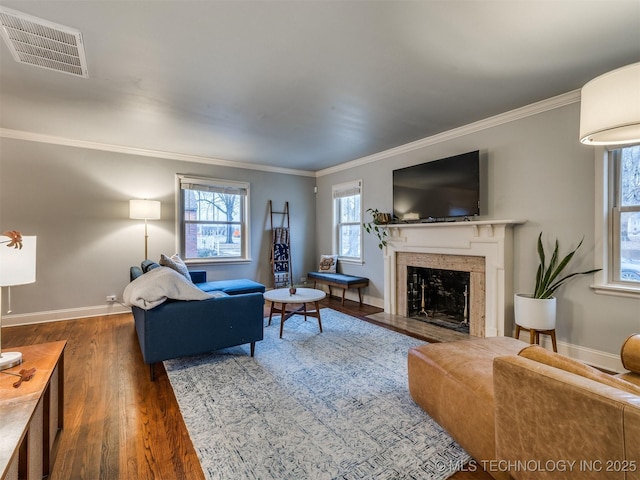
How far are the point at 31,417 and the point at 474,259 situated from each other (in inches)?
149

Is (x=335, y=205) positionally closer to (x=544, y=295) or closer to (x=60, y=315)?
(x=544, y=295)

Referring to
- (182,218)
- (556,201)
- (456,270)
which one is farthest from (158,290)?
(556,201)

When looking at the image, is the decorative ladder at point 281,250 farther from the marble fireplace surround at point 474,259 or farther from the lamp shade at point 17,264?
the lamp shade at point 17,264

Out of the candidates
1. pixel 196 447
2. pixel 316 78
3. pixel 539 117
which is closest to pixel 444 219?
pixel 539 117

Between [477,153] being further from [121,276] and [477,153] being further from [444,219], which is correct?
[121,276]

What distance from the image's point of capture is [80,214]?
430cm

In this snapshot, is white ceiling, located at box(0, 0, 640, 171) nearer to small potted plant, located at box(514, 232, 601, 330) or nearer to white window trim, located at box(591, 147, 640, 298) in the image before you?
white window trim, located at box(591, 147, 640, 298)

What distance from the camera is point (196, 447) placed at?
170cm

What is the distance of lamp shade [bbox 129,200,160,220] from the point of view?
4.32 m

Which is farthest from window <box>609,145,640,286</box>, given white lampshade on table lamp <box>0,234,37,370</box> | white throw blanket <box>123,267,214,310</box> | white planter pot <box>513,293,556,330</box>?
white lampshade on table lamp <box>0,234,37,370</box>

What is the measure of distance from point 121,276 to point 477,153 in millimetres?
5068

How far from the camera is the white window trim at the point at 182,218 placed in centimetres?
496

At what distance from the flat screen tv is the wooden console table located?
379 centimetres

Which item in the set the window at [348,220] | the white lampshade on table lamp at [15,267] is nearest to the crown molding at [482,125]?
the window at [348,220]
